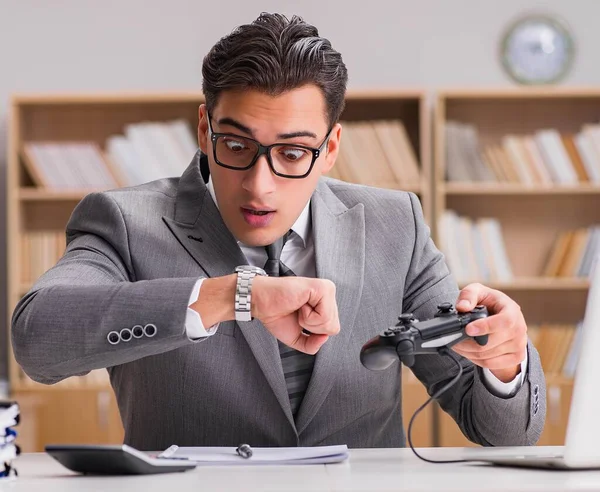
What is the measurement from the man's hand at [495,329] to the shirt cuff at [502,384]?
67 mm

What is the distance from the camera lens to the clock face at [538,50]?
4.07m

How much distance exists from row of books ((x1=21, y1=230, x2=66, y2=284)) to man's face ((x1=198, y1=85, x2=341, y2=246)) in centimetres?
238

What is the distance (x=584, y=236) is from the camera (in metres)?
3.90

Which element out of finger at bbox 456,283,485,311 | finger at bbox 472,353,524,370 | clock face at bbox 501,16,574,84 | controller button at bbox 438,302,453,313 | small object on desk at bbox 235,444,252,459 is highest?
clock face at bbox 501,16,574,84

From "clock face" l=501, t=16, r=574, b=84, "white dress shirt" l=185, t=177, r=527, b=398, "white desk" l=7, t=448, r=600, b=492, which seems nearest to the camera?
"white desk" l=7, t=448, r=600, b=492

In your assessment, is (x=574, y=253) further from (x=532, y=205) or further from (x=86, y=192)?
(x=86, y=192)

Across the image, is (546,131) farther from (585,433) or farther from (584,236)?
(585,433)

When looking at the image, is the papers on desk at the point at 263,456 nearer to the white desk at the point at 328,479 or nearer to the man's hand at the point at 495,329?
the white desk at the point at 328,479

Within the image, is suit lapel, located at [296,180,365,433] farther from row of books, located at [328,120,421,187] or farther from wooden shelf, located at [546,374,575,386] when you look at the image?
wooden shelf, located at [546,374,575,386]

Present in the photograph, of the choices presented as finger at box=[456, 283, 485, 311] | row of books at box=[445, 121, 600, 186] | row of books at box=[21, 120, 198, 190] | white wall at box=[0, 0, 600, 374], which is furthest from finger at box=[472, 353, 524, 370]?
white wall at box=[0, 0, 600, 374]

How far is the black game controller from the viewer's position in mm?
1291

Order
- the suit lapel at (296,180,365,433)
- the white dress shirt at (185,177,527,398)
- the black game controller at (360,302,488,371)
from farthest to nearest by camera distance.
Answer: the white dress shirt at (185,177,527,398), the suit lapel at (296,180,365,433), the black game controller at (360,302,488,371)

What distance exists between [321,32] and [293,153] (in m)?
2.62

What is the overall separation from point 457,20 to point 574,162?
871 millimetres
